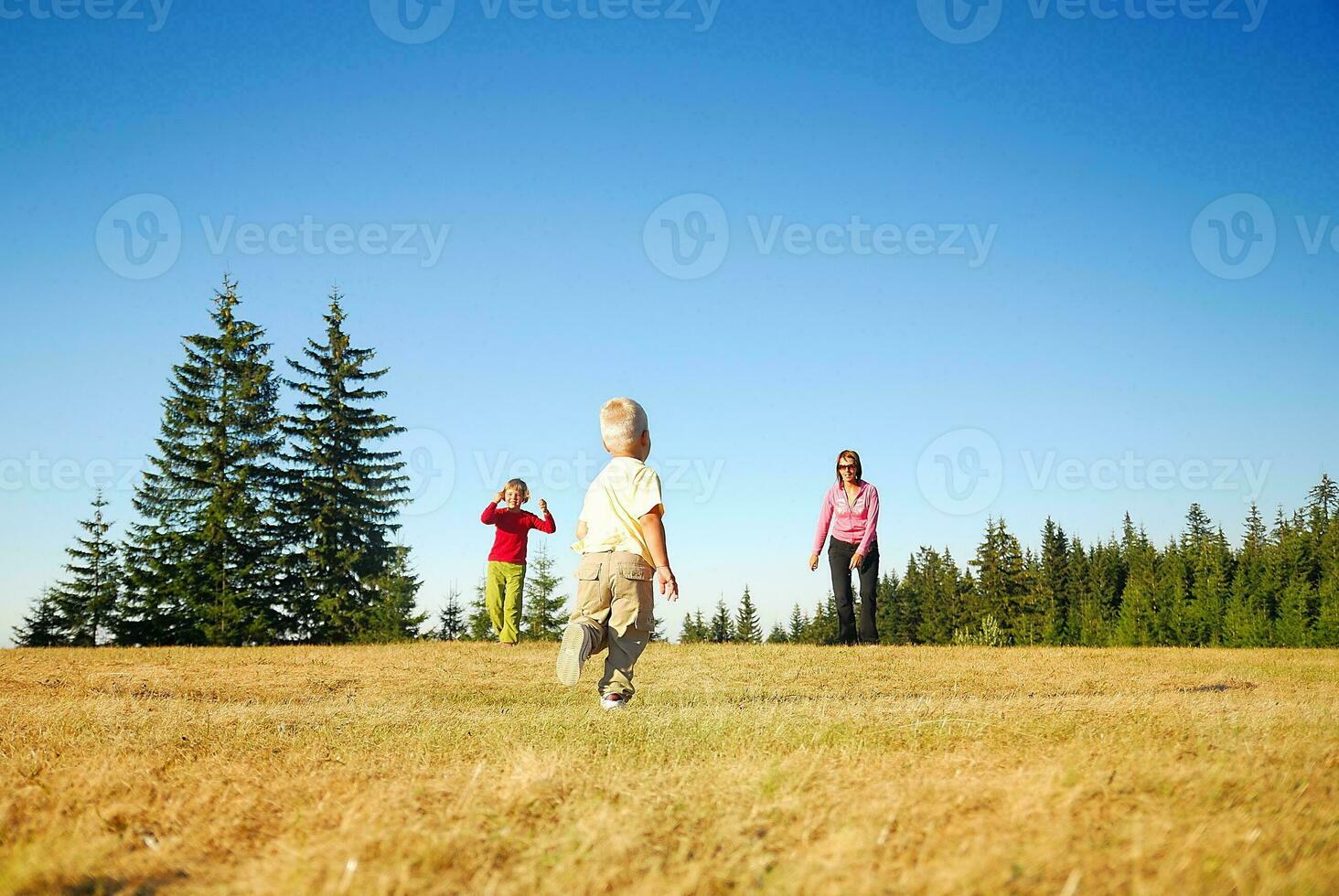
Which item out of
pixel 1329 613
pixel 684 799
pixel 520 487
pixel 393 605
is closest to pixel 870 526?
pixel 520 487

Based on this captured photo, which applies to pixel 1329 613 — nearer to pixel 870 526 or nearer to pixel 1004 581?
pixel 870 526

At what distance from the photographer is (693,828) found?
2.73 metres

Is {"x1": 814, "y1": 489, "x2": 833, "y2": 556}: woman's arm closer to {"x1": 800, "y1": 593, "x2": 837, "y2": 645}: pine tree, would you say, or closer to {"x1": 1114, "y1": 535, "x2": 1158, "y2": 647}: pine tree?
{"x1": 1114, "y1": 535, "x2": 1158, "y2": 647}: pine tree

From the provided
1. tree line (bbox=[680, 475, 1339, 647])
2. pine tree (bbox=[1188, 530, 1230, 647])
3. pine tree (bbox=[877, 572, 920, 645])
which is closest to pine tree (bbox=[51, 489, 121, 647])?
tree line (bbox=[680, 475, 1339, 647])

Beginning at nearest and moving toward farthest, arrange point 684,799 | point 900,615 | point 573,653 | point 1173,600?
1. point 684,799
2. point 573,653
3. point 1173,600
4. point 900,615

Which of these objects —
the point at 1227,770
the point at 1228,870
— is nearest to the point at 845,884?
the point at 1228,870

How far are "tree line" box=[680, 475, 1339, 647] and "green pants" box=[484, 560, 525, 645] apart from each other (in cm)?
512

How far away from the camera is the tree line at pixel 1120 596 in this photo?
3731 cm

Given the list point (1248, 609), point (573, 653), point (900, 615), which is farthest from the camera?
point (900, 615)

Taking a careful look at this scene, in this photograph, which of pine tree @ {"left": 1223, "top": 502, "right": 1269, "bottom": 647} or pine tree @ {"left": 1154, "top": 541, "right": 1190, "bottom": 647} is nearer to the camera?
pine tree @ {"left": 1223, "top": 502, "right": 1269, "bottom": 647}

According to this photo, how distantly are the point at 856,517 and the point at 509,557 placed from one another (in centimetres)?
529

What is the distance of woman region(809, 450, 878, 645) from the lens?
1314cm

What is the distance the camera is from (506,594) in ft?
46.7

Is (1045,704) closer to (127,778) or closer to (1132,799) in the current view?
(1132,799)
